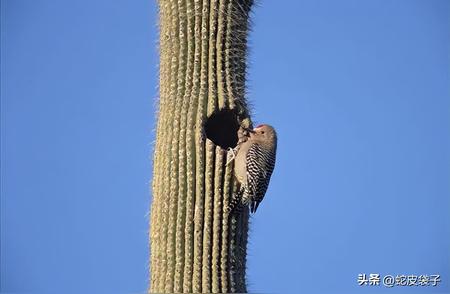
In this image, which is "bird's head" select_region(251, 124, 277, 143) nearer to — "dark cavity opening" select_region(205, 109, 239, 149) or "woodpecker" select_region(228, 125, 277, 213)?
"woodpecker" select_region(228, 125, 277, 213)

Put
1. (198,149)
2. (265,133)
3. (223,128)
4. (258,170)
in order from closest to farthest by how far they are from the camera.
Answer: (198,149) → (258,170) → (223,128) → (265,133)

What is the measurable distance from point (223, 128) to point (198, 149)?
2.15ft

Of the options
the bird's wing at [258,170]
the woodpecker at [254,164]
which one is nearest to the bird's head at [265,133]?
the woodpecker at [254,164]

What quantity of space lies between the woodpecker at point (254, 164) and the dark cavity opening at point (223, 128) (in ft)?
0.40

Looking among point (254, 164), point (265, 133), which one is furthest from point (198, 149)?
point (265, 133)

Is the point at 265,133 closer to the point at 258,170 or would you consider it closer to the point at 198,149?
the point at 258,170

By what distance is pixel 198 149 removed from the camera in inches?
252

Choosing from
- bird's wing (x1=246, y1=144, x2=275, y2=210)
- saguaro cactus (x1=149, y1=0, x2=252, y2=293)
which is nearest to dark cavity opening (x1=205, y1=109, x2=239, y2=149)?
saguaro cactus (x1=149, y1=0, x2=252, y2=293)

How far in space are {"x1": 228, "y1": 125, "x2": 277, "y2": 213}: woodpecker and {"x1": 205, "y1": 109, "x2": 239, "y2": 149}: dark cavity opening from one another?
0.12 meters

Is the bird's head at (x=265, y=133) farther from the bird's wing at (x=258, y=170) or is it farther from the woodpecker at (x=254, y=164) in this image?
the bird's wing at (x=258, y=170)

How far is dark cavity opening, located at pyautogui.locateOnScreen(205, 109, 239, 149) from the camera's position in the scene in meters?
6.64

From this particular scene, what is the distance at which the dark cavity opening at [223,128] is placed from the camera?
6.64 m

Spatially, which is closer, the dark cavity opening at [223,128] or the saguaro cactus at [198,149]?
the saguaro cactus at [198,149]

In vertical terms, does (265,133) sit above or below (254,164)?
above
